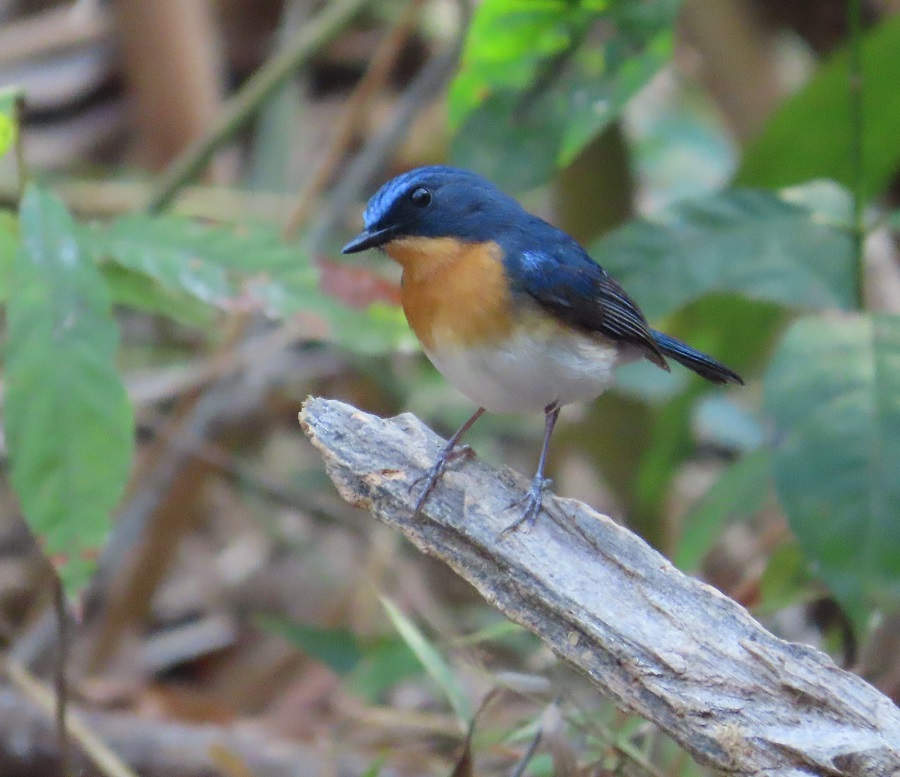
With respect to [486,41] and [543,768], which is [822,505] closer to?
[543,768]

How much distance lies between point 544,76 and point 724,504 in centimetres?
137

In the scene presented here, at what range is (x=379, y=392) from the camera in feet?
19.1

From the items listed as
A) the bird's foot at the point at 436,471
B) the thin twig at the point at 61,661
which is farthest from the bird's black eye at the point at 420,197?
the thin twig at the point at 61,661

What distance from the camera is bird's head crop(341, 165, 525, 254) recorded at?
9.04 ft

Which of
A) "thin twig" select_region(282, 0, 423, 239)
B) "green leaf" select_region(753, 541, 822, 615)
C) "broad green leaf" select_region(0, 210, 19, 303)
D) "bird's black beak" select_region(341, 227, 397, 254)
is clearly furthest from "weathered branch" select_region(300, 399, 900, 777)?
"thin twig" select_region(282, 0, 423, 239)

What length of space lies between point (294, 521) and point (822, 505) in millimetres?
4093

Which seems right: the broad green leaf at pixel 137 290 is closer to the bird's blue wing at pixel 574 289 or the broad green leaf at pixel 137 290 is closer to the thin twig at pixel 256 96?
the bird's blue wing at pixel 574 289

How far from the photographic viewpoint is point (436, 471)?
233 centimetres

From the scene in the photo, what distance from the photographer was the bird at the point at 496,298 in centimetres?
270

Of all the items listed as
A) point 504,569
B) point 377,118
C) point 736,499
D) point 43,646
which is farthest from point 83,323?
point 377,118

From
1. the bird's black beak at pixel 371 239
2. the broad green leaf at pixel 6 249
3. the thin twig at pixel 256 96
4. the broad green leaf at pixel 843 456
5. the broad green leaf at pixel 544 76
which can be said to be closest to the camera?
the broad green leaf at pixel 6 249

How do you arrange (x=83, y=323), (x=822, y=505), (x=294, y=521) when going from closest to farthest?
(x=83, y=323) → (x=822, y=505) → (x=294, y=521)

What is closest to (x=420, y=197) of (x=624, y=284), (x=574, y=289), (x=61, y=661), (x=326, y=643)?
(x=574, y=289)

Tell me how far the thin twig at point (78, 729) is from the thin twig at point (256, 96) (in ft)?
5.43
